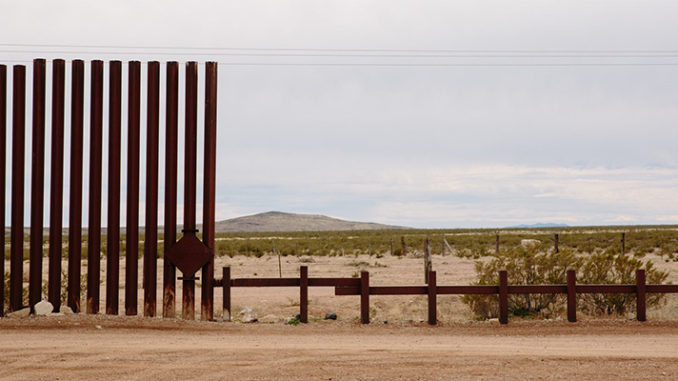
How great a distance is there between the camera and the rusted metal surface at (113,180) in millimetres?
16031

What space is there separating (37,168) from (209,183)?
3.68m

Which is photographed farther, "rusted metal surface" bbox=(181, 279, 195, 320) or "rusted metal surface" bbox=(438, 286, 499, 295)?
"rusted metal surface" bbox=(181, 279, 195, 320)

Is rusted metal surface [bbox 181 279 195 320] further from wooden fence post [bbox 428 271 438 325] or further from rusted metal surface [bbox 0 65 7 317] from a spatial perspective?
wooden fence post [bbox 428 271 438 325]

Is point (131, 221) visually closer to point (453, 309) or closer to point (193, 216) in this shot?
point (193, 216)

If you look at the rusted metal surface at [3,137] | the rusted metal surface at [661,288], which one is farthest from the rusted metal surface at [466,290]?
the rusted metal surface at [3,137]

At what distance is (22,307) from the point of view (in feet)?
53.9

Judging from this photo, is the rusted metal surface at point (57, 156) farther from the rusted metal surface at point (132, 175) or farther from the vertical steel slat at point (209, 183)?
the vertical steel slat at point (209, 183)

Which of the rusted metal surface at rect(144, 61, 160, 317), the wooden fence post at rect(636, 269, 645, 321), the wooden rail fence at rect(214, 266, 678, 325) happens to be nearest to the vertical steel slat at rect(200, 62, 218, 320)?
the wooden rail fence at rect(214, 266, 678, 325)

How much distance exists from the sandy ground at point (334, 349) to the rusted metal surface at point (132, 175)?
0.86 meters

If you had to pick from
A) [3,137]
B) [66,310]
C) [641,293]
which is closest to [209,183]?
[66,310]

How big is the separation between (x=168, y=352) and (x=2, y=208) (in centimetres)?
716

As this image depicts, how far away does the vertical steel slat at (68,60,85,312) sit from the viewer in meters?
16.1

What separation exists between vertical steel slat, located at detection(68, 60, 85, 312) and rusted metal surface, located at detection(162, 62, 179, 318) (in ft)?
6.00

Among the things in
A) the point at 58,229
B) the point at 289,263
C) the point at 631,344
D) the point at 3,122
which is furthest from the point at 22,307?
the point at 289,263
